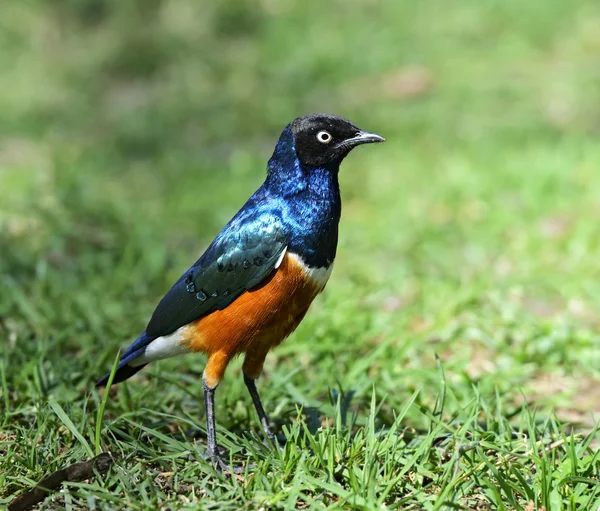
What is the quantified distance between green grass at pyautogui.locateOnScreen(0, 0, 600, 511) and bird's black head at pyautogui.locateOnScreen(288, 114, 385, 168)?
939 mm

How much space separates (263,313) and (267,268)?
0.17 meters

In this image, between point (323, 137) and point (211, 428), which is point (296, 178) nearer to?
point (323, 137)

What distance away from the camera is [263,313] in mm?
2859

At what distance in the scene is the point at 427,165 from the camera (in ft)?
22.8

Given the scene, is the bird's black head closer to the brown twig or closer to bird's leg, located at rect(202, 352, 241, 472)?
bird's leg, located at rect(202, 352, 241, 472)

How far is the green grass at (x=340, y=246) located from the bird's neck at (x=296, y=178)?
0.81 metres

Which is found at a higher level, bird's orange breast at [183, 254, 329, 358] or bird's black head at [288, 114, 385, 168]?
bird's black head at [288, 114, 385, 168]

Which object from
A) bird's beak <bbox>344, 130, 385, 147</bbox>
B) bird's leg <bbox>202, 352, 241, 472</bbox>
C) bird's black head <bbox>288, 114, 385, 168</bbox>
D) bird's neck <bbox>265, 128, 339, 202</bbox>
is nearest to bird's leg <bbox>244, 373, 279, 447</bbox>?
bird's leg <bbox>202, 352, 241, 472</bbox>

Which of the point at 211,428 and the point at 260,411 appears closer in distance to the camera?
the point at 211,428

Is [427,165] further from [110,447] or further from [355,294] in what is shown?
[110,447]

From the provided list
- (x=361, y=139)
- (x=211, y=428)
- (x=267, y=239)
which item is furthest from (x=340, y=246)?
(x=211, y=428)

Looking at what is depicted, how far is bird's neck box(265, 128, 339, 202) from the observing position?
2930 millimetres

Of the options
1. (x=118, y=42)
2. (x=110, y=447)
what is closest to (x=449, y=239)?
(x=110, y=447)

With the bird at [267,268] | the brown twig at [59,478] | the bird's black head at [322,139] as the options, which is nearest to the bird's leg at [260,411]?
the bird at [267,268]
